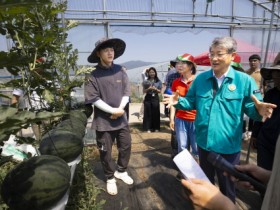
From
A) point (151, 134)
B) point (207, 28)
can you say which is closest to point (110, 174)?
point (151, 134)

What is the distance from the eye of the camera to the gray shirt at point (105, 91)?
136 inches

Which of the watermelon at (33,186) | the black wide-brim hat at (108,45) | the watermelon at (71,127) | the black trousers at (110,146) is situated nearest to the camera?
the watermelon at (33,186)

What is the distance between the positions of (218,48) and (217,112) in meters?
0.58

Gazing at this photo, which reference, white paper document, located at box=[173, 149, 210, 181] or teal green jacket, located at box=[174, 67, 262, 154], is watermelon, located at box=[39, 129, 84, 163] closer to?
teal green jacket, located at box=[174, 67, 262, 154]

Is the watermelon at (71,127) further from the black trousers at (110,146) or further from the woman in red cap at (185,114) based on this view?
the woman in red cap at (185,114)

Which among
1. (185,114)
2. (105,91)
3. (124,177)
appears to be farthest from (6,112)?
(124,177)

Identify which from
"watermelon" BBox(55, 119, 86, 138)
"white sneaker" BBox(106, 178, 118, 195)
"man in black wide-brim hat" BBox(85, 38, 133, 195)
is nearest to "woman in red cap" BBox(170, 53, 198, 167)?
"man in black wide-brim hat" BBox(85, 38, 133, 195)

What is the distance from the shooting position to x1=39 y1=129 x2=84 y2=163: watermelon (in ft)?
7.94

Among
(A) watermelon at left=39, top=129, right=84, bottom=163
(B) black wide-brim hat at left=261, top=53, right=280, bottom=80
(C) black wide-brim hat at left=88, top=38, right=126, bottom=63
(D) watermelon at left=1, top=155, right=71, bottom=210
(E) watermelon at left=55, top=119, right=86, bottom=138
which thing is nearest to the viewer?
(D) watermelon at left=1, top=155, right=71, bottom=210

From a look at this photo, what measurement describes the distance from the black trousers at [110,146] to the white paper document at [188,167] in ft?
7.57

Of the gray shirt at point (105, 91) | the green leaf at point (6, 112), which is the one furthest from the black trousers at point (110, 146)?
the green leaf at point (6, 112)

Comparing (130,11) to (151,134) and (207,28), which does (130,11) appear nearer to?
(207,28)

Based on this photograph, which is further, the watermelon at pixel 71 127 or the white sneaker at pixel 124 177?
the white sneaker at pixel 124 177

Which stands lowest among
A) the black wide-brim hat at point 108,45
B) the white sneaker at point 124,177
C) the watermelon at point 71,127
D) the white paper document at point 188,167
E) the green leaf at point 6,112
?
the white sneaker at point 124,177
